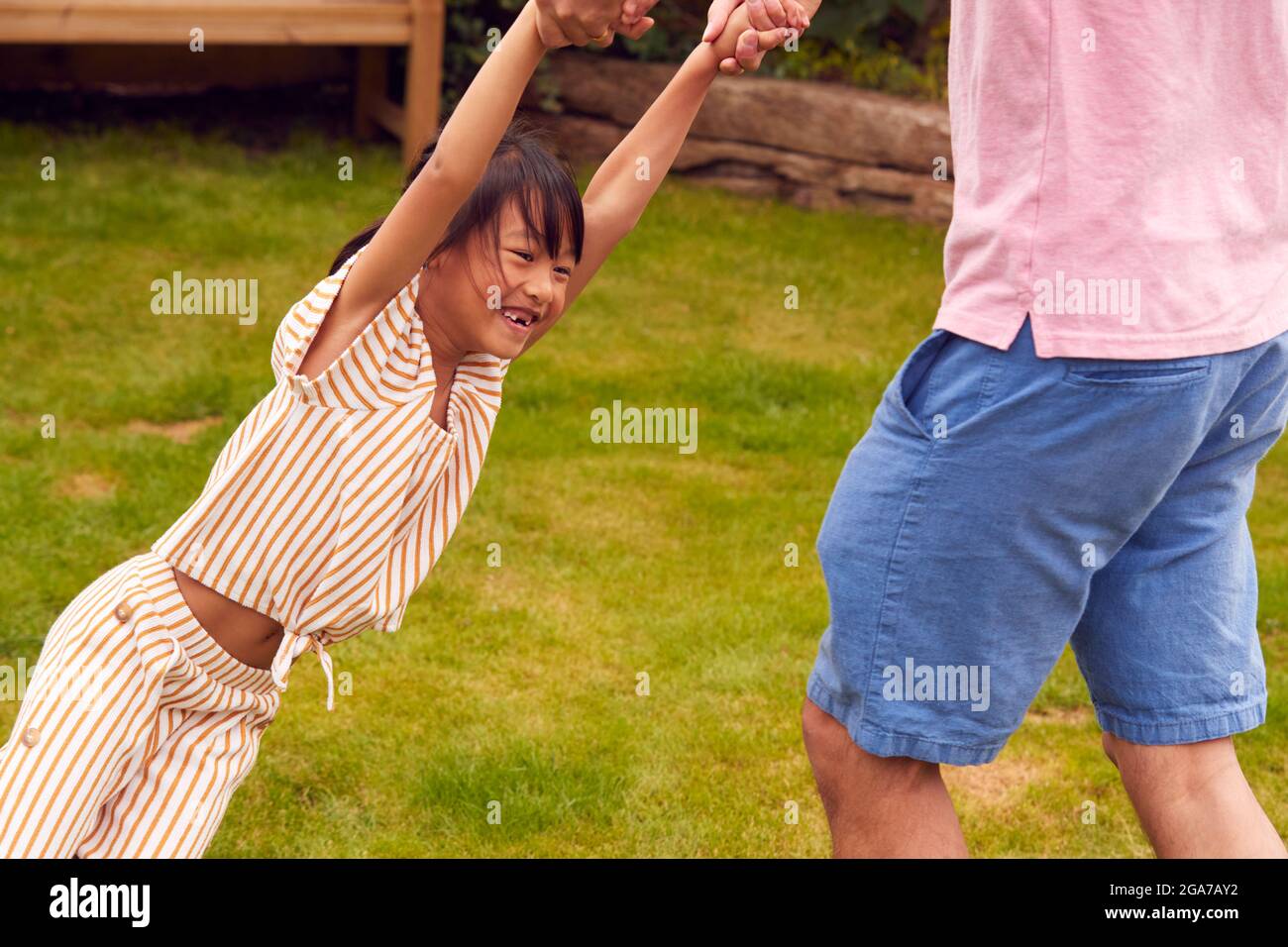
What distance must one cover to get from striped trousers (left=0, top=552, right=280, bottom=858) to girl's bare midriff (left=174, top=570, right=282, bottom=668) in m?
0.02

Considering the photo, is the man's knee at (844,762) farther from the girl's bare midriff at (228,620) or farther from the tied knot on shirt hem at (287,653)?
the girl's bare midriff at (228,620)

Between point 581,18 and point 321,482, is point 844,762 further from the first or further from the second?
point 581,18

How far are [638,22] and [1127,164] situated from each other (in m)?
0.65

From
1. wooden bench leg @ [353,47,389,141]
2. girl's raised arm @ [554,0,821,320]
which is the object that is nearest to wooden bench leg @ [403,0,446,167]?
wooden bench leg @ [353,47,389,141]

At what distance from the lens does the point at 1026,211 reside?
1817 millimetres

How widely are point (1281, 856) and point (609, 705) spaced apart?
1.91 metres

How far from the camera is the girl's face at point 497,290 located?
230cm

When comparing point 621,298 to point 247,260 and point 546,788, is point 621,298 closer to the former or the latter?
point 247,260

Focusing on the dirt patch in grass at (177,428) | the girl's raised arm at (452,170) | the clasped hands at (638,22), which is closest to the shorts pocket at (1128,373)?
the clasped hands at (638,22)

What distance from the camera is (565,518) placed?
15.3ft

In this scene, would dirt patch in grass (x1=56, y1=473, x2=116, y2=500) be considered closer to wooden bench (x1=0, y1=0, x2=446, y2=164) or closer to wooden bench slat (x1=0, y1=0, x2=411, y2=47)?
wooden bench (x1=0, y1=0, x2=446, y2=164)

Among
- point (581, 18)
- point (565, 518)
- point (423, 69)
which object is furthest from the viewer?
point (423, 69)

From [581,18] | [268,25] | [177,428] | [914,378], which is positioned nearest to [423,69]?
[268,25]

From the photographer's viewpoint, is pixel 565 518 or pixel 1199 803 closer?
pixel 1199 803
